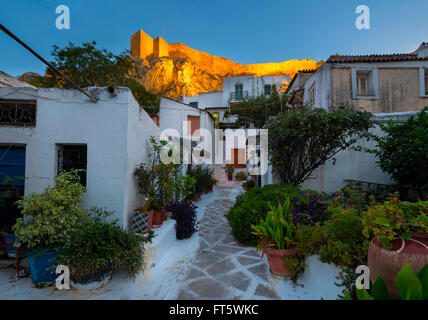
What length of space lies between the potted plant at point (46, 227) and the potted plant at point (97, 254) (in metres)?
0.20

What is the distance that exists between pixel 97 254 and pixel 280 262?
2780mm

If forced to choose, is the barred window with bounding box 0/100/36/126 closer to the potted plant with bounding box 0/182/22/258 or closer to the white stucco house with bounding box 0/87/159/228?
the white stucco house with bounding box 0/87/159/228

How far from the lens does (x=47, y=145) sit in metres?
3.94

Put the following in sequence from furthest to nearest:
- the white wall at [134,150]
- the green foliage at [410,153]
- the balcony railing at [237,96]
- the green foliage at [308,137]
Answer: the balcony railing at [237,96]
the green foliage at [308,137]
the green foliage at [410,153]
the white wall at [134,150]

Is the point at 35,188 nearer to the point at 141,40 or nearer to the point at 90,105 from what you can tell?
the point at 90,105

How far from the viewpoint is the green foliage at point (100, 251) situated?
2.96 metres

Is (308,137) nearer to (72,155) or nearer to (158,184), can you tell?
(158,184)

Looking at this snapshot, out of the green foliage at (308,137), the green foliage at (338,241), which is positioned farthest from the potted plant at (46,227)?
the green foliage at (308,137)

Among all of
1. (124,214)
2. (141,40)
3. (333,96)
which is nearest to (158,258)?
(124,214)

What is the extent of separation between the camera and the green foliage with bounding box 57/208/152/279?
2957 millimetres

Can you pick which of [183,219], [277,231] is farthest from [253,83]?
[277,231]

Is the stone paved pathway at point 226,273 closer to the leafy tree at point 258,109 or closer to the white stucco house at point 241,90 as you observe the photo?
the leafy tree at point 258,109

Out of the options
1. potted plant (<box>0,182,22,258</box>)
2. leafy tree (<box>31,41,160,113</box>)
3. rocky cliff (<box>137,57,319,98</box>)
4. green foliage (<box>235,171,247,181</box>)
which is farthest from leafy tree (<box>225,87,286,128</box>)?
potted plant (<box>0,182,22,258</box>)
